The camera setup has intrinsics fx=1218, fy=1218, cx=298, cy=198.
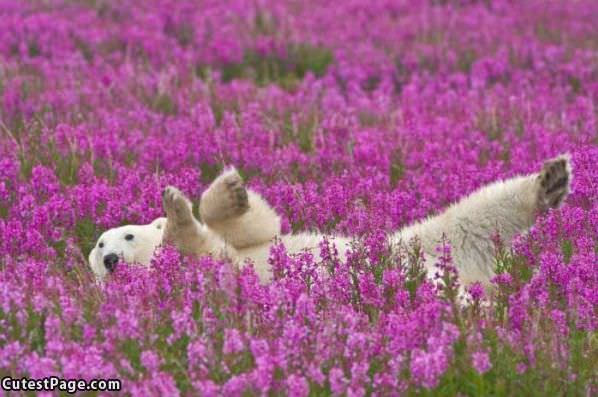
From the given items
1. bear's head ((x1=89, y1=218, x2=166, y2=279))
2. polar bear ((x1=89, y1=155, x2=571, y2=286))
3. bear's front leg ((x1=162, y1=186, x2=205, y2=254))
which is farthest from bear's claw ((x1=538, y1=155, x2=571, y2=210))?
bear's head ((x1=89, y1=218, x2=166, y2=279))

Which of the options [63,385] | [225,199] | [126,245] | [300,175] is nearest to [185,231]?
[225,199]

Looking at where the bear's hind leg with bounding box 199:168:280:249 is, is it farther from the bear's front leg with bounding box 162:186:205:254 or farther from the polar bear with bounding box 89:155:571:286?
the bear's front leg with bounding box 162:186:205:254

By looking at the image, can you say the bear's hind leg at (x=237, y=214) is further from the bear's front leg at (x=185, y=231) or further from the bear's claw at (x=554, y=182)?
the bear's claw at (x=554, y=182)

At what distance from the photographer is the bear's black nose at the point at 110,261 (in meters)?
6.30

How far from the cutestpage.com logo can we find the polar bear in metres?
1.85

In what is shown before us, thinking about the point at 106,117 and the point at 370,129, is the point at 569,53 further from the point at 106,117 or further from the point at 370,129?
the point at 106,117

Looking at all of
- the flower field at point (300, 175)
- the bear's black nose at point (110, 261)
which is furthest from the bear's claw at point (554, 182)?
the bear's black nose at point (110, 261)

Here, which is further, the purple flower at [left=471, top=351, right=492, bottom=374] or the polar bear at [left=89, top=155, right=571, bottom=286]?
the polar bear at [left=89, top=155, right=571, bottom=286]

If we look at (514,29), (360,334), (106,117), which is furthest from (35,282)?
(514,29)

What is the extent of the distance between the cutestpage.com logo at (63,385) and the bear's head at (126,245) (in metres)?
2.12

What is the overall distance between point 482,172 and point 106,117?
9.93ft

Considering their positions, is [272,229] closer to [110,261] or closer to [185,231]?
[185,231]

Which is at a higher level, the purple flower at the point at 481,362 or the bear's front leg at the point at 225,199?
the purple flower at the point at 481,362

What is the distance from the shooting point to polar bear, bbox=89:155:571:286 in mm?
6109
